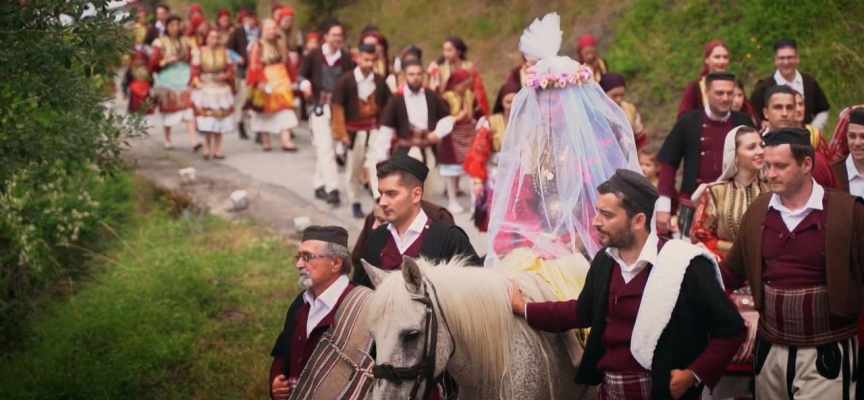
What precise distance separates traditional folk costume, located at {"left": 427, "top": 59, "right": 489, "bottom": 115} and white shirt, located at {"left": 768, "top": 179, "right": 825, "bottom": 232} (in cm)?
908

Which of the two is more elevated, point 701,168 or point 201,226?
point 701,168

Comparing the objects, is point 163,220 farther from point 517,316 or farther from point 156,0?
point 156,0

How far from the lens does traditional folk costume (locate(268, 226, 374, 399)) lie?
609 centimetres

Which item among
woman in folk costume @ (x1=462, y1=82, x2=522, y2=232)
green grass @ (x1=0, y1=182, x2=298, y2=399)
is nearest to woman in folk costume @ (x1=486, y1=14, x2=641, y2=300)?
green grass @ (x1=0, y1=182, x2=298, y2=399)

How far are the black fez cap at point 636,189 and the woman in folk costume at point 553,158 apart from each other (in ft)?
4.76

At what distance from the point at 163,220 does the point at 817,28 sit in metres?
8.78

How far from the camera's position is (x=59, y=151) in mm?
8594

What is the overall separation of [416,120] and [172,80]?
21.4ft

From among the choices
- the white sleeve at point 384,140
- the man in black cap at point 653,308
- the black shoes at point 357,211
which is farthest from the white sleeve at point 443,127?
the man in black cap at point 653,308

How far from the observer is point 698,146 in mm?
9375

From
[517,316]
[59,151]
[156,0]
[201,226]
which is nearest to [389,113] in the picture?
[201,226]

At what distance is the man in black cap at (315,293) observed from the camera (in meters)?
6.41

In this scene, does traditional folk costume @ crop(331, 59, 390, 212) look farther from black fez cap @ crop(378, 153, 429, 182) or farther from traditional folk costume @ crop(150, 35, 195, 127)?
black fez cap @ crop(378, 153, 429, 182)

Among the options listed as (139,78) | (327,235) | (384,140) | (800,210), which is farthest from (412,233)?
A: (139,78)
